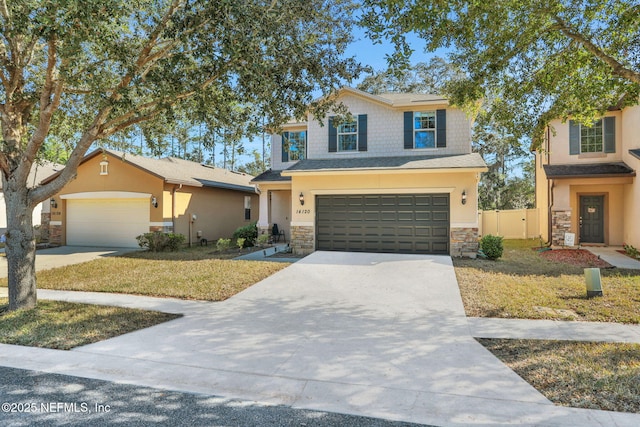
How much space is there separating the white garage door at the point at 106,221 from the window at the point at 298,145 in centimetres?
690

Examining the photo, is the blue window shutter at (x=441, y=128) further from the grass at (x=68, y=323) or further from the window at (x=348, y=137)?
the grass at (x=68, y=323)

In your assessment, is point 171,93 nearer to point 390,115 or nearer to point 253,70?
point 253,70

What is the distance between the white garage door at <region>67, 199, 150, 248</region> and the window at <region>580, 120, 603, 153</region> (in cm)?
1849

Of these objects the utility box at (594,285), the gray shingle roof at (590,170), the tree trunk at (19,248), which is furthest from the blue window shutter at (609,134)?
the tree trunk at (19,248)

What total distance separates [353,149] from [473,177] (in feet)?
15.4

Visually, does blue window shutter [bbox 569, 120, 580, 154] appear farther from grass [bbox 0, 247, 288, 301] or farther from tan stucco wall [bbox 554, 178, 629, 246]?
grass [bbox 0, 247, 288, 301]

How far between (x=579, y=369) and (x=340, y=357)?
2.63 m

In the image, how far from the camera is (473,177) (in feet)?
38.5

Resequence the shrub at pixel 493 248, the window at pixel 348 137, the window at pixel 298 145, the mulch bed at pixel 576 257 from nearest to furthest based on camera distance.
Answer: the mulch bed at pixel 576 257 → the shrub at pixel 493 248 → the window at pixel 348 137 → the window at pixel 298 145

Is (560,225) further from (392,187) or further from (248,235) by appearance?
(248,235)

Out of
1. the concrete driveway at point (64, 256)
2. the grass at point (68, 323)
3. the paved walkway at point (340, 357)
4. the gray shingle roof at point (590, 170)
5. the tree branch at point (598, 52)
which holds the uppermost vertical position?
the tree branch at point (598, 52)

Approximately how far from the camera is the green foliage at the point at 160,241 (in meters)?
14.0

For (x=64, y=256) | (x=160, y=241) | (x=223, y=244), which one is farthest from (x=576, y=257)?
(x=64, y=256)

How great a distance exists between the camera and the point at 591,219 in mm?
15016
